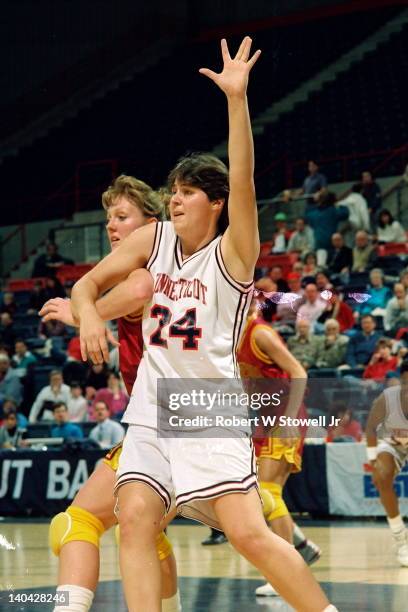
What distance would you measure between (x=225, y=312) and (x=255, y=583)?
11.8 ft

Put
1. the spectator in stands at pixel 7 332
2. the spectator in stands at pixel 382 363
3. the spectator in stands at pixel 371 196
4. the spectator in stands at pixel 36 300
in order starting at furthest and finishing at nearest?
the spectator in stands at pixel 36 300, the spectator in stands at pixel 7 332, the spectator in stands at pixel 371 196, the spectator in stands at pixel 382 363

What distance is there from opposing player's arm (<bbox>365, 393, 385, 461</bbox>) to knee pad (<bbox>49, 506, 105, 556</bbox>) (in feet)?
15.5


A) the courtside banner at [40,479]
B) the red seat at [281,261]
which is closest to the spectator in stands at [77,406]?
the courtside banner at [40,479]

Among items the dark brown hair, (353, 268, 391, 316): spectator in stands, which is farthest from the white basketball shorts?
(353, 268, 391, 316): spectator in stands

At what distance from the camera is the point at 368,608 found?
225 inches

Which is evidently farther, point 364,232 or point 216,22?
point 216,22

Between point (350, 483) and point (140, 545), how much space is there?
828cm

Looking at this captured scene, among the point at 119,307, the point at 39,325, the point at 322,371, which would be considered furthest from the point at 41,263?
the point at 119,307

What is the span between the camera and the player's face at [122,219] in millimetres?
4777

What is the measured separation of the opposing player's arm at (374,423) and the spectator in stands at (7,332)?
8.97 metres

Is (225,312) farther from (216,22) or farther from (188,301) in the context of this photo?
(216,22)

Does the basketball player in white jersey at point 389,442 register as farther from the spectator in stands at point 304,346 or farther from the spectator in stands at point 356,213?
the spectator in stands at point 356,213

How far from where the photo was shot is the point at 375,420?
9.07 meters

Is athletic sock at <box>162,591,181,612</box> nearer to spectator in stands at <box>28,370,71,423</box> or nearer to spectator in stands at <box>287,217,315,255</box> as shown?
spectator in stands at <box>28,370,71,423</box>
